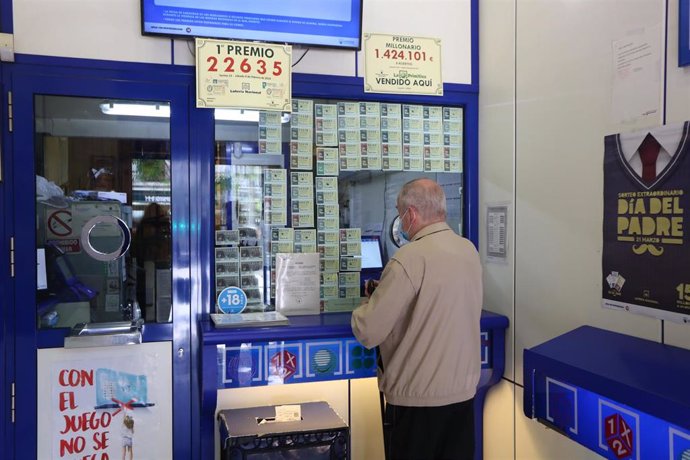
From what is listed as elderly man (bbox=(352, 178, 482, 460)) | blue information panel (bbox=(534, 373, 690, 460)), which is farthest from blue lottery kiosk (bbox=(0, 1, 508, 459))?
blue information panel (bbox=(534, 373, 690, 460))

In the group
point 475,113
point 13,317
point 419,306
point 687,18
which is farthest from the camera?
point 475,113

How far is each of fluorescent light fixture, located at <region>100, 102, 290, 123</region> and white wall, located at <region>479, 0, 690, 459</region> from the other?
1273mm

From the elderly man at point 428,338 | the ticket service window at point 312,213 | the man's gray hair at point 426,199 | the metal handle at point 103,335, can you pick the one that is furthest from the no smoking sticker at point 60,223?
the man's gray hair at point 426,199

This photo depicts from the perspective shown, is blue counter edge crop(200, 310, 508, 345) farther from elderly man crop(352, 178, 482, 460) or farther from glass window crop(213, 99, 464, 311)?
elderly man crop(352, 178, 482, 460)

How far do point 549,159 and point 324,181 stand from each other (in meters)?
1.09

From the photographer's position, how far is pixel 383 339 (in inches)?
87.3

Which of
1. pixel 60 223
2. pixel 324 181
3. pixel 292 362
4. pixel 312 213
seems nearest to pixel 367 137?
pixel 324 181

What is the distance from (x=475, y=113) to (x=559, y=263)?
1024mm

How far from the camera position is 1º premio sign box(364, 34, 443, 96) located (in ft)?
9.55

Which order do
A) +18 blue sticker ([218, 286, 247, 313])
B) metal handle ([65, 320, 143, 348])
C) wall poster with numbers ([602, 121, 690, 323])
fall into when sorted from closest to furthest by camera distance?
wall poster with numbers ([602, 121, 690, 323])
metal handle ([65, 320, 143, 348])
+18 blue sticker ([218, 286, 247, 313])

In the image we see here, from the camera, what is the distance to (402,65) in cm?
295

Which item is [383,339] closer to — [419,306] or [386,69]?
[419,306]

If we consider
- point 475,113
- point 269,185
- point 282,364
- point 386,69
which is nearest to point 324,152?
point 269,185

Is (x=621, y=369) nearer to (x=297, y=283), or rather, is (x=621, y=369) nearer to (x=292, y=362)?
(x=292, y=362)
